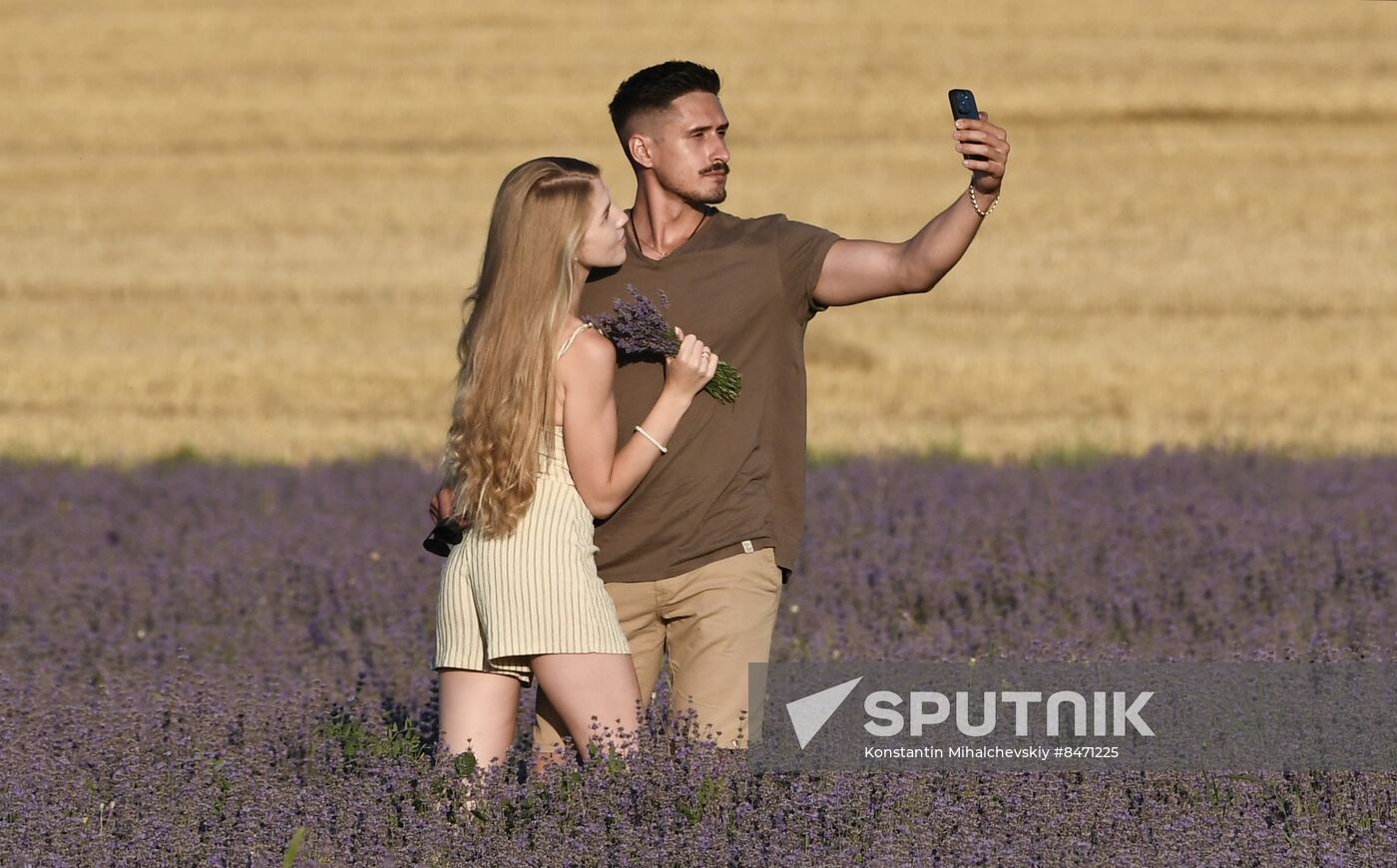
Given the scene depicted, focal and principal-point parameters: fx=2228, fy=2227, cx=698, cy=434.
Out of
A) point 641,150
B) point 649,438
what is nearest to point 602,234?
point 649,438

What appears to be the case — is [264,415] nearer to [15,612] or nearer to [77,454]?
[77,454]

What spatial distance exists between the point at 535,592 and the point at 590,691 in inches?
9.4

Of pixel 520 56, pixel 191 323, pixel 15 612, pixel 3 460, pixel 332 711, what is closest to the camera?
pixel 332 711

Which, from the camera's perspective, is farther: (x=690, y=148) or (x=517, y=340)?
(x=690, y=148)

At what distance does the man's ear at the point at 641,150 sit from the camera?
199 inches

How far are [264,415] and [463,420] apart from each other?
10.8m

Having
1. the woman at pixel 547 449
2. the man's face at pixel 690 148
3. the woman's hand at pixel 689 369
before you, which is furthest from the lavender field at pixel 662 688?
the man's face at pixel 690 148

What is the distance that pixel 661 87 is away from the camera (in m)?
5.05

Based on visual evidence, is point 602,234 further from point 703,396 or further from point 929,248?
point 929,248

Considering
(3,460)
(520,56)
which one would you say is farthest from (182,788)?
(520,56)

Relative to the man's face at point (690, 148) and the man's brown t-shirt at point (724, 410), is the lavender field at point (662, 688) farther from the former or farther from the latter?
the man's face at point (690, 148)

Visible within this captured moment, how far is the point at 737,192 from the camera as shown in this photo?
1917cm

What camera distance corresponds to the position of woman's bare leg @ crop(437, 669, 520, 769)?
4.69 m

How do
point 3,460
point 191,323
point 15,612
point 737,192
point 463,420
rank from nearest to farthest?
point 463,420 < point 15,612 < point 3,460 < point 191,323 < point 737,192
